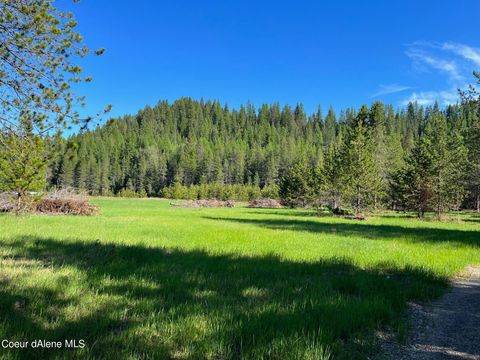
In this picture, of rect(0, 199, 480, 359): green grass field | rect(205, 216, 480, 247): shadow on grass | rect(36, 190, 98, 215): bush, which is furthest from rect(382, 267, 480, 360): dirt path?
rect(36, 190, 98, 215): bush

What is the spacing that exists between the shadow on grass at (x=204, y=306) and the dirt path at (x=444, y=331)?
0.31m

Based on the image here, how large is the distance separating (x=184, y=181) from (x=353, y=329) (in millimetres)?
139677

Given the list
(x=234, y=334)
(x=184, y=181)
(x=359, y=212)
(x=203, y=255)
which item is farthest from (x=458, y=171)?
(x=184, y=181)

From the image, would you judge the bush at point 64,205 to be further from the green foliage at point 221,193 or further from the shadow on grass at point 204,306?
the green foliage at point 221,193

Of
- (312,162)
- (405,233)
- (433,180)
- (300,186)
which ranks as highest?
(312,162)

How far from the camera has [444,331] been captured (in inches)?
197

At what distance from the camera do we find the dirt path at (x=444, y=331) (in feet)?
13.9

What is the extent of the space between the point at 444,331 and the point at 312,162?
118252 millimetres

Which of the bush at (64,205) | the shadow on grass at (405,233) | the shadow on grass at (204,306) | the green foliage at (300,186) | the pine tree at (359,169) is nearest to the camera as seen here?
the shadow on grass at (204,306)

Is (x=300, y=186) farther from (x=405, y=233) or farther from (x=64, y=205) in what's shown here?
(x=405, y=233)

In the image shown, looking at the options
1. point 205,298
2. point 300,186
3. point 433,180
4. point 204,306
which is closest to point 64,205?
point 205,298

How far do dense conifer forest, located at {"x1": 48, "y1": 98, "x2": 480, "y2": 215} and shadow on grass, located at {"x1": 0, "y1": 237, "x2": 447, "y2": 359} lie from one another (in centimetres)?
253

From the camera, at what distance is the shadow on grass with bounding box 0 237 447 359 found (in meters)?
3.84

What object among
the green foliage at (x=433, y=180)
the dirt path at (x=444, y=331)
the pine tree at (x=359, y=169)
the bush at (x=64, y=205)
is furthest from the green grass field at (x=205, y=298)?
the green foliage at (x=433, y=180)
